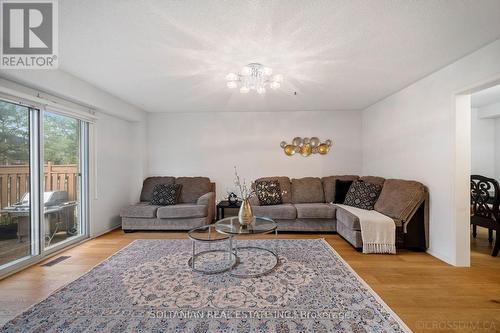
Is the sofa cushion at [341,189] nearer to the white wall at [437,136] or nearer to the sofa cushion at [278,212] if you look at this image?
the white wall at [437,136]

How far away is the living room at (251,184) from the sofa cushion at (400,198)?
22mm

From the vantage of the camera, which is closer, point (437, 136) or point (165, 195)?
point (437, 136)

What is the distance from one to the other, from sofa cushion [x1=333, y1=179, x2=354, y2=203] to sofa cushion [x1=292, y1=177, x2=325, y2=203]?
0.27m

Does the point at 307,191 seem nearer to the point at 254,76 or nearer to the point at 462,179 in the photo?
the point at 462,179

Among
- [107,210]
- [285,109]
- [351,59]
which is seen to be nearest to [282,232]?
[285,109]

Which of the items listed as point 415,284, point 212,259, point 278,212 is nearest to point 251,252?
point 212,259

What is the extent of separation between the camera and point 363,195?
3.54 meters

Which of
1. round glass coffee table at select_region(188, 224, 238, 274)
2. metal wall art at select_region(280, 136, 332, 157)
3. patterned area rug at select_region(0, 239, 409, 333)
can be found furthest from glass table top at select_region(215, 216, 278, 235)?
metal wall art at select_region(280, 136, 332, 157)

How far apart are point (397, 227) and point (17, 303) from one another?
165 inches

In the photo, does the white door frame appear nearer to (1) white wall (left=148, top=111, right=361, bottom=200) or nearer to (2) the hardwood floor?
(2) the hardwood floor

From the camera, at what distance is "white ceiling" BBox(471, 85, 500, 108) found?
11.3 ft

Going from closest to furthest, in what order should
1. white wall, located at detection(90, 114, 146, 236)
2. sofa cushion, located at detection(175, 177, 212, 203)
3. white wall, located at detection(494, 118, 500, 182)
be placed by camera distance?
white wall, located at detection(90, 114, 146, 236) → sofa cushion, located at detection(175, 177, 212, 203) → white wall, located at detection(494, 118, 500, 182)

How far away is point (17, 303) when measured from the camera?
182 cm

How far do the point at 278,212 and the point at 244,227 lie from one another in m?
1.33
